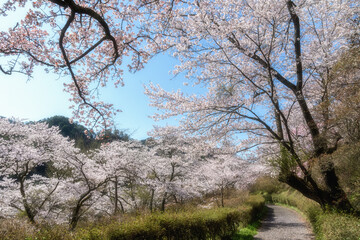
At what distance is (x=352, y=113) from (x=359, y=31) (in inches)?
90.2

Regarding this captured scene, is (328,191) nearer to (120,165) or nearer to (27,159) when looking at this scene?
(120,165)

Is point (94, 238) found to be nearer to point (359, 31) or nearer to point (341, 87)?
point (341, 87)

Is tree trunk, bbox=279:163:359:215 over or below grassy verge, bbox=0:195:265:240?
over

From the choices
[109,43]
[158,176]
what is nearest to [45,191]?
[158,176]

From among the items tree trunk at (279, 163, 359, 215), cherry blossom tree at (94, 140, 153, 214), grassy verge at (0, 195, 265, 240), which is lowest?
grassy verge at (0, 195, 265, 240)

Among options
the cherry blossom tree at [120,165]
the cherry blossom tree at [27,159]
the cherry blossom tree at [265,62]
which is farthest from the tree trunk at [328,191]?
the cherry blossom tree at [27,159]

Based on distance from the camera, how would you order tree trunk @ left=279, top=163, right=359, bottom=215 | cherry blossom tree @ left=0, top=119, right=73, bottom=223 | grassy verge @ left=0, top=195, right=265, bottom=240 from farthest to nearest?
1. cherry blossom tree @ left=0, top=119, right=73, bottom=223
2. tree trunk @ left=279, top=163, right=359, bottom=215
3. grassy verge @ left=0, top=195, right=265, bottom=240

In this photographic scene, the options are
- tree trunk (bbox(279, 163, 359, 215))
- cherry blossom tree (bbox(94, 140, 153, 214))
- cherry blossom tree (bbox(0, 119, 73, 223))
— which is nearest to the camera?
tree trunk (bbox(279, 163, 359, 215))

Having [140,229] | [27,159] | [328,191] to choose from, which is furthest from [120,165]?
[328,191]

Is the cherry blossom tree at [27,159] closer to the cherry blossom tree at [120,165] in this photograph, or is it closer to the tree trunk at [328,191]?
the cherry blossom tree at [120,165]

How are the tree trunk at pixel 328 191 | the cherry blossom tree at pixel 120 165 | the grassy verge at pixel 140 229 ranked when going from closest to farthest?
1. the grassy verge at pixel 140 229
2. the tree trunk at pixel 328 191
3. the cherry blossom tree at pixel 120 165

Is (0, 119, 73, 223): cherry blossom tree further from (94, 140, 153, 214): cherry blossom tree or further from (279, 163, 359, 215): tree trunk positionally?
(279, 163, 359, 215): tree trunk

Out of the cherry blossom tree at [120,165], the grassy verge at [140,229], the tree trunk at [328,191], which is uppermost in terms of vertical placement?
the cherry blossom tree at [120,165]

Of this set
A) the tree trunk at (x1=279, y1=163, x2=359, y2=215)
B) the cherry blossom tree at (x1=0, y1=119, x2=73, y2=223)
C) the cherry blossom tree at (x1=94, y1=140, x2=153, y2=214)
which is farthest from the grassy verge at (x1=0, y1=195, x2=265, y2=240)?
the cherry blossom tree at (x1=0, y1=119, x2=73, y2=223)
